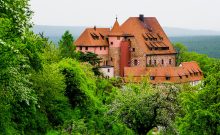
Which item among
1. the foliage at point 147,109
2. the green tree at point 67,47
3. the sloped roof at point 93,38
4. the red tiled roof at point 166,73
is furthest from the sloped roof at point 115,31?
the foliage at point 147,109

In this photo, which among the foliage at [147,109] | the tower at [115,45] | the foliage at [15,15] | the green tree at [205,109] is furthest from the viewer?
the tower at [115,45]

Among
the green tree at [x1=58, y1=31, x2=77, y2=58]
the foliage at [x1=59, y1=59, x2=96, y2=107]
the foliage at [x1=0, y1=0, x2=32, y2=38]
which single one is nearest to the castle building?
the green tree at [x1=58, y1=31, x2=77, y2=58]

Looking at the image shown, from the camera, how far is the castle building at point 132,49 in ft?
272

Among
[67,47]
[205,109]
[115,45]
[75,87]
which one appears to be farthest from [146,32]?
[205,109]

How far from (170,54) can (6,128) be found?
6970 cm

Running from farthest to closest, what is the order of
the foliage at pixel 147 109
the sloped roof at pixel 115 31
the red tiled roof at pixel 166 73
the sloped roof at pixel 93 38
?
the sloped roof at pixel 115 31
the sloped roof at pixel 93 38
the red tiled roof at pixel 166 73
the foliage at pixel 147 109

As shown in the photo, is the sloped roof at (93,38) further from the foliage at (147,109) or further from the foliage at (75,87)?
the foliage at (147,109)

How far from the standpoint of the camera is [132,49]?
8638 centimetres

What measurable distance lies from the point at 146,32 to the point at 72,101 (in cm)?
5535

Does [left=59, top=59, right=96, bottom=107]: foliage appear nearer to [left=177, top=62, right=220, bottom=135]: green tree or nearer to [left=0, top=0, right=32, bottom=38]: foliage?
[left=177, top=62, right=220, bottom=135]: green tree

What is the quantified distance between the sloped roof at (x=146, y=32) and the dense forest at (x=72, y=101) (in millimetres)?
45647

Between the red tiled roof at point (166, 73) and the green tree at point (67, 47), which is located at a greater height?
the green tree at point (67, 47)

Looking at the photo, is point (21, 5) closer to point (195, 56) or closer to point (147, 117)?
point (147, 117)

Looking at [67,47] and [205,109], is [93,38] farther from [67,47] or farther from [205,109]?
[205,109]
